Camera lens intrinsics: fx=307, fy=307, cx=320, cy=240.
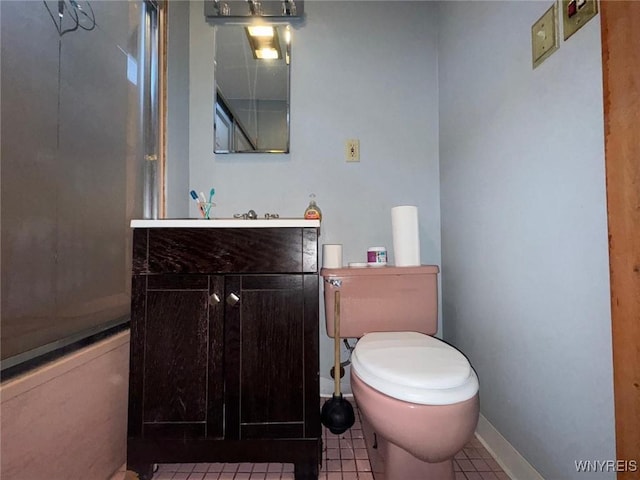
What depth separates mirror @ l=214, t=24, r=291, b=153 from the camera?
1548 millimetres

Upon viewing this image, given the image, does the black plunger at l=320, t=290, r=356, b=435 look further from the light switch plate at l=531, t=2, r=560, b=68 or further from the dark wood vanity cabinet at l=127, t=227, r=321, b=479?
the light switch plate at l=531, t=2, r=560, b=68

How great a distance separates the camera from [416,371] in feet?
2.57

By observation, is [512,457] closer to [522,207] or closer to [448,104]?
[522,207]

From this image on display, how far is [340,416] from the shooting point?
3.87 ft

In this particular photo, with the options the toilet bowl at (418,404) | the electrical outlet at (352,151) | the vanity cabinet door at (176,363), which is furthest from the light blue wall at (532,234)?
the vanity cabinet door at (176,363)

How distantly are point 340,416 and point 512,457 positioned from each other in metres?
0.58

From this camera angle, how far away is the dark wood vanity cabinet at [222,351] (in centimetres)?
94

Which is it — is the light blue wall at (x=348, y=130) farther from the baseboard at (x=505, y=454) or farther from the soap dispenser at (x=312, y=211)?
the baseboard at (x=505, y=454)

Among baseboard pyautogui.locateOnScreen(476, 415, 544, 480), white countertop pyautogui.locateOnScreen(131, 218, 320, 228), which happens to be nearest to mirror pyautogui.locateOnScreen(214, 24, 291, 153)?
white countertop pyautogui.locateOnScreen(131, 218, 320, 228)

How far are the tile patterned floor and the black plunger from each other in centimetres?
7

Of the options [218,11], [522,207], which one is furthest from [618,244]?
[218,11]

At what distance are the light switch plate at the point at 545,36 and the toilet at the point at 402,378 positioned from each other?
0.78 metres

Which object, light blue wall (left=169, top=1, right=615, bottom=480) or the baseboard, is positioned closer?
light blue wall (left=169, top=1, right=615, bottom=480)

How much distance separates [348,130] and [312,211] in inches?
19.1
